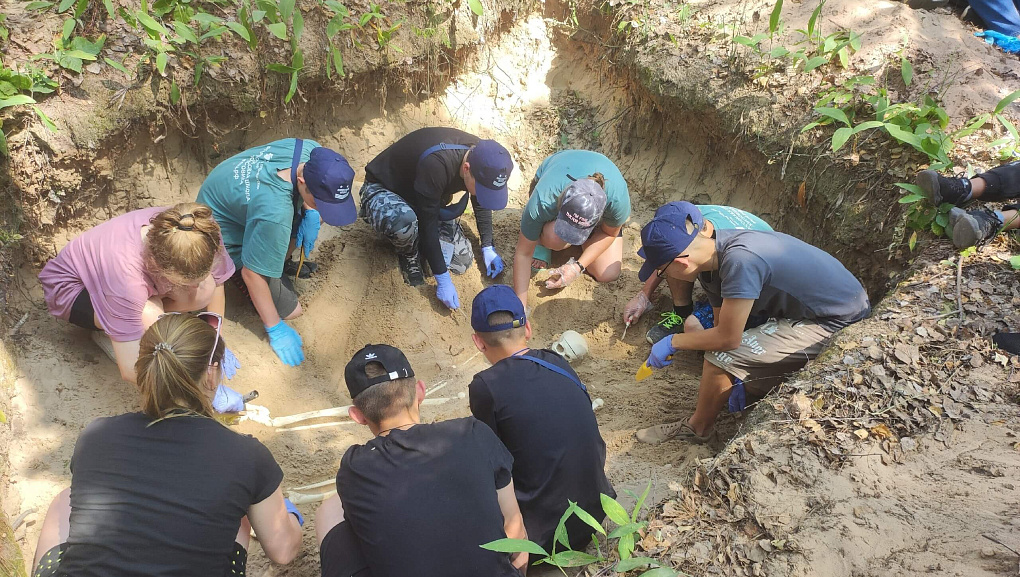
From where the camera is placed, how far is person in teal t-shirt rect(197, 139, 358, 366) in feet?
11.0

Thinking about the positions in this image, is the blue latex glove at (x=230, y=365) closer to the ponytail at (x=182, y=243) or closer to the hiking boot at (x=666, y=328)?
the ponytail at (x=182, y=243)

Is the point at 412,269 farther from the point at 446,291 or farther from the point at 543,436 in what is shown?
the point at 543,436

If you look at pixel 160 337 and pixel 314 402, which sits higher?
pixel 160 337

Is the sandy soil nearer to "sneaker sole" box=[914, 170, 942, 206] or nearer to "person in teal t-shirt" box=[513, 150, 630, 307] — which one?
"person in teal t-shirt" box=[513, 150, 630, 307]

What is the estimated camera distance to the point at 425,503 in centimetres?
186

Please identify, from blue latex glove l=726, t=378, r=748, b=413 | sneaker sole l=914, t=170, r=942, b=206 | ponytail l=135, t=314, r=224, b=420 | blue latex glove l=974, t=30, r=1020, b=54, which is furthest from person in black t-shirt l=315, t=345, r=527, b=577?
blue latex glove l=974, t=30, r=1020, b=54

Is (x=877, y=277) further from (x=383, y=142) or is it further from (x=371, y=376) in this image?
(x=383, y=142)

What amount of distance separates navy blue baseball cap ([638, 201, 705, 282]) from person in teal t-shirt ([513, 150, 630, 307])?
66 centimetres

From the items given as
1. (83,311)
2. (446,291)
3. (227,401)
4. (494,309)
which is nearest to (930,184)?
(494,309)

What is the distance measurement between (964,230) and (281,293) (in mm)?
3908

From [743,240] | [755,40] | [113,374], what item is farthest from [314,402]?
[755,40]

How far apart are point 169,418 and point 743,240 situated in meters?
2.55

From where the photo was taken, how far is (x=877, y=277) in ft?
11.9

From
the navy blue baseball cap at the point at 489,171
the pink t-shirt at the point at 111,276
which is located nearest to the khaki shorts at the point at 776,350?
the navy blue baseball cap at the point at 489,171
